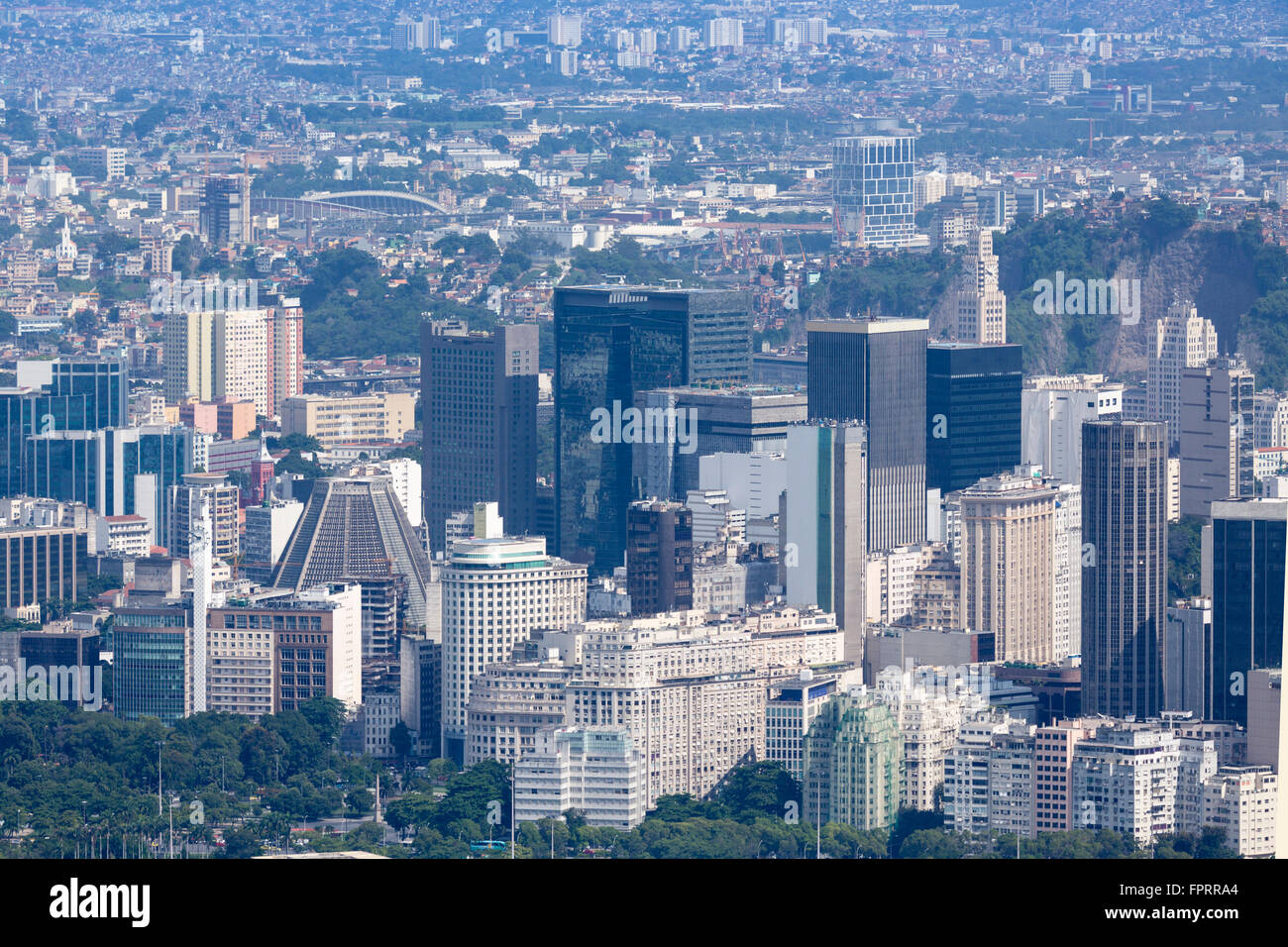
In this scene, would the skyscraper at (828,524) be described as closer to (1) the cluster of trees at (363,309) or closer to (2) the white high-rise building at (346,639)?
(2) the white high-rise building at (346,639)

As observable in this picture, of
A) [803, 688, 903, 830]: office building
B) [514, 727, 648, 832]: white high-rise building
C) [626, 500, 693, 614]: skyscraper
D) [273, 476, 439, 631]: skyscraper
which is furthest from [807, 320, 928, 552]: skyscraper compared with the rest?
[514, 727, 648, 832]: white high-rise building

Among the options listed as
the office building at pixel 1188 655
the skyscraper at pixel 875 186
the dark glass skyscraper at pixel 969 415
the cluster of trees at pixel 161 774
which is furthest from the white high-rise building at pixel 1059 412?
the skyscraper at pixel 875 186

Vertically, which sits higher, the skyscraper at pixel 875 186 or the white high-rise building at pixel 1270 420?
the skyscraper at pixel 875 186
